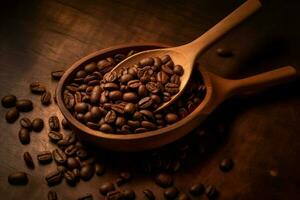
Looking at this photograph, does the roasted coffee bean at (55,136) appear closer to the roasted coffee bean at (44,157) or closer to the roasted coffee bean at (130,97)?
the roasted coffee bean at (44,157)

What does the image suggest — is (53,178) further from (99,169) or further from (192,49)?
(192,49)

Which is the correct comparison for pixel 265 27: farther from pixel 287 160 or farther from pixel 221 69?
pixel 287 160

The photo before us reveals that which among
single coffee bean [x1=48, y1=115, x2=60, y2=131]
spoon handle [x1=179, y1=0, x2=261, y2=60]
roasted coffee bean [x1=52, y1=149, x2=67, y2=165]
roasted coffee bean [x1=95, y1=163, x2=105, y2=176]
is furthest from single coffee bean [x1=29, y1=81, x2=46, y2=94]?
spoon handle [x1=179, y1=0, x2=261, y2=60]

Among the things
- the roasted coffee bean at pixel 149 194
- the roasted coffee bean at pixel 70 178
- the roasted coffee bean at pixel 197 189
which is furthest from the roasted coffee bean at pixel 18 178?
the roasted coffee bean at pixel 197 189

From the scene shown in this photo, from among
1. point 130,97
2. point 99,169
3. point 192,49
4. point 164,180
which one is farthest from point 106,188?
point 192,49

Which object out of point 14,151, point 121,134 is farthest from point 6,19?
point 121,134

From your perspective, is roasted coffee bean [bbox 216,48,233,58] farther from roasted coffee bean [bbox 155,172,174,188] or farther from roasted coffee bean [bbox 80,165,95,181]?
roasted coffee bean [bbox 80,165,95,181]
